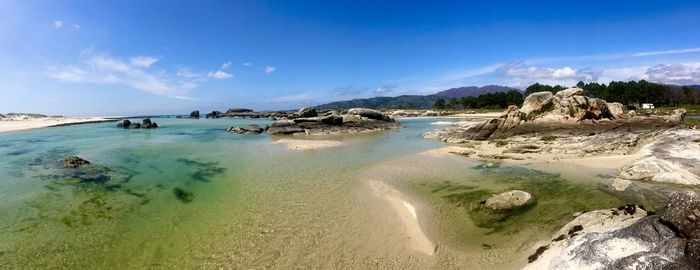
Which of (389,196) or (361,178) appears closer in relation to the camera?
(389,196)

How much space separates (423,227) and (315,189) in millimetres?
7813

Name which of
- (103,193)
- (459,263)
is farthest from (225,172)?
(459,263)

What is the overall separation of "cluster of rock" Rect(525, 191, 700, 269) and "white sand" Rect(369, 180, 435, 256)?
331cm

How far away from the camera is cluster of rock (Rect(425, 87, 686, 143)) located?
1324 inches

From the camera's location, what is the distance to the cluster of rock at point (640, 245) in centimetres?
735

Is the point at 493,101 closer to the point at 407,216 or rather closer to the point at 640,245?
the point at 407,216

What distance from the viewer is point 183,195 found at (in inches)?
749

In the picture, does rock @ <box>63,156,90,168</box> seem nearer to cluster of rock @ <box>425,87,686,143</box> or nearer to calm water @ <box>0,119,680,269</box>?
calm water @ <box>0,119,680,269</box>

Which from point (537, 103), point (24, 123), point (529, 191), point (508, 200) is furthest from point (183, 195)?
point (24, 123)

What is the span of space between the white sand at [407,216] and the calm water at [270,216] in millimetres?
346

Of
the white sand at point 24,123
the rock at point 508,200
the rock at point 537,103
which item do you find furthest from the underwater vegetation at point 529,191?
the white sand at point 24,123

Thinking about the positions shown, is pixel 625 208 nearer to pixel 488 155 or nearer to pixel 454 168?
pixel 454 168

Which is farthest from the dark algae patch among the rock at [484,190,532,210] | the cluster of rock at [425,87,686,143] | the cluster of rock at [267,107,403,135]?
the cluster of rock at [267,107,403,135]

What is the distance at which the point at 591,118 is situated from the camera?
115 feet
